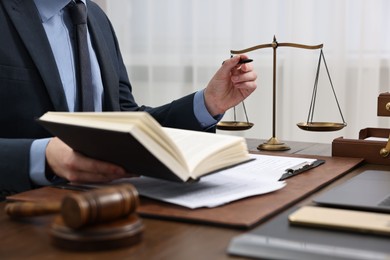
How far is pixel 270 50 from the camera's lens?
3.15m

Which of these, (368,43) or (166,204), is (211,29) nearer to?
(368,43)

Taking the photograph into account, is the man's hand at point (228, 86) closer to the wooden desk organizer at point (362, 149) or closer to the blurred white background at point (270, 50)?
the wooden desk organizer at point (362, 149)

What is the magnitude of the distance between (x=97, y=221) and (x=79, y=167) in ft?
1.18

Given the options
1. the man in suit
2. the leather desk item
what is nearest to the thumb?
the man in suit

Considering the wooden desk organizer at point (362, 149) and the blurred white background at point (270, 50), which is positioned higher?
the blurred white background at point (270, 50)

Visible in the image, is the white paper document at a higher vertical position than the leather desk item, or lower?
lower

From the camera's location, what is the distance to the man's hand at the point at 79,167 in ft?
3.85

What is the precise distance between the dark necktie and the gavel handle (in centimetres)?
72

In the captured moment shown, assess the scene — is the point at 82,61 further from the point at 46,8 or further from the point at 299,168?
the point at 299,168

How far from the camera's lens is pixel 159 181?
1238mm

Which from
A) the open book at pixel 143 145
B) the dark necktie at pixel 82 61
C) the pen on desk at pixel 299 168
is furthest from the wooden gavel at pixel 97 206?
the dark necktie at pixel 82 61

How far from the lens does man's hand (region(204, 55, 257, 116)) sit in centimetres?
168

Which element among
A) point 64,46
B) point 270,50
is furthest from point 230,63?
point 270,50

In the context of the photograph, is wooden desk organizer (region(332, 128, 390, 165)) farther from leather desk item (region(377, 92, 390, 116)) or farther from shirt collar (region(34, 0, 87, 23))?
shirt collar (region(34, 0, 87, 23))
